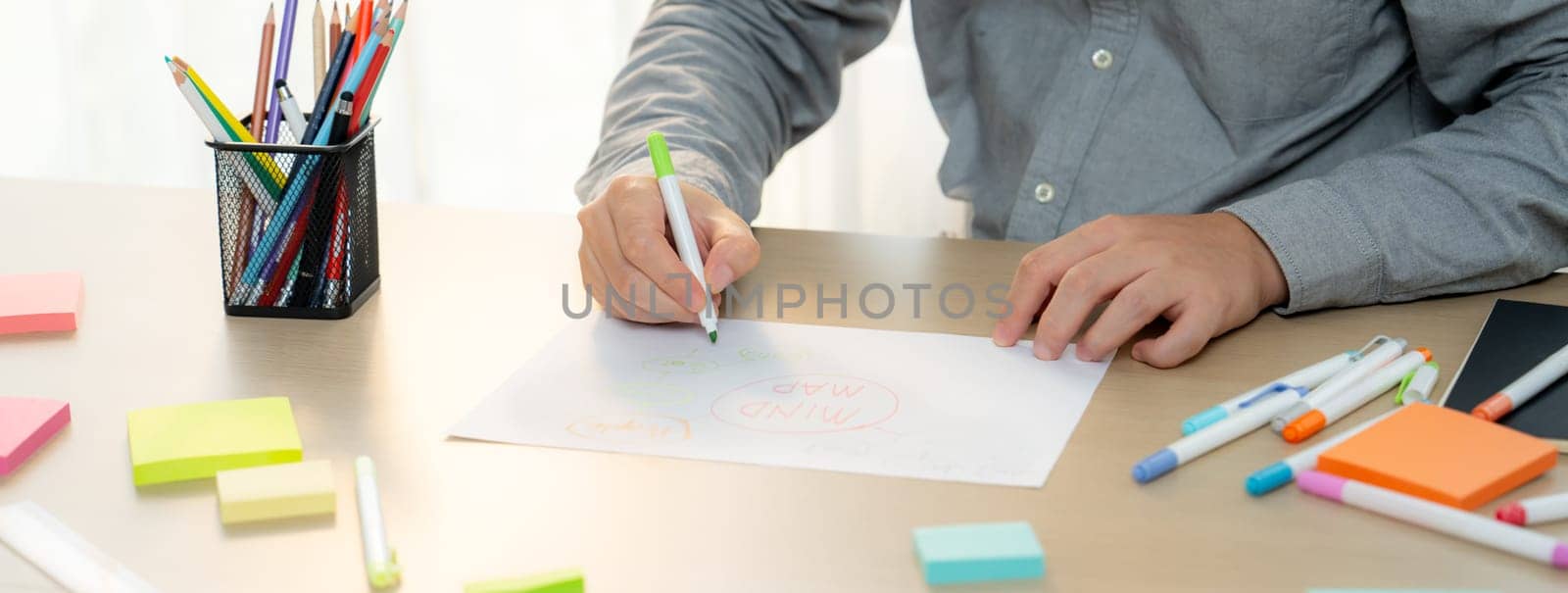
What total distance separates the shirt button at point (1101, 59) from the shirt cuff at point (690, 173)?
277mm

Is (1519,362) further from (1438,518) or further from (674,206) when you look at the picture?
(674,206)

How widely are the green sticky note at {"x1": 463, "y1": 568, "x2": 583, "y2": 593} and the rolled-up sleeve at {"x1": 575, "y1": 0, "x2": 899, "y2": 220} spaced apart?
406 mm

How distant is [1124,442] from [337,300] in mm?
420

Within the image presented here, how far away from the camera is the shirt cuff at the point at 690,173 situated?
0.83m

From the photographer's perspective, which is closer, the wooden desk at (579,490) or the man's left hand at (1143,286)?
the wooden desk at (579,490)

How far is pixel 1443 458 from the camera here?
0.53m

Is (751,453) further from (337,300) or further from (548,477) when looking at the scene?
(337,300)

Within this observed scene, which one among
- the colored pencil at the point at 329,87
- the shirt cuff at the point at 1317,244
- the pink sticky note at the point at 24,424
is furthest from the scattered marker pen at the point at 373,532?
the shirt cuff at the point at 1317,244

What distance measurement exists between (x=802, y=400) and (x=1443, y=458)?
263 millimetres

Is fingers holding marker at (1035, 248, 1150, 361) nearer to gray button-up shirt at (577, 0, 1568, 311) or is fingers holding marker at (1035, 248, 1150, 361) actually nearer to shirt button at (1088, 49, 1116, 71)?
gray button-up shirt at (577, 0, 1568, 311)

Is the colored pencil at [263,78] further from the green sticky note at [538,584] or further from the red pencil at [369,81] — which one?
the green sticky note at [538,584]

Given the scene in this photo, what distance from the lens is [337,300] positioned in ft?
2.44

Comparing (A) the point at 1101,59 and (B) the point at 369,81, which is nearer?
(B) the point at 369,81

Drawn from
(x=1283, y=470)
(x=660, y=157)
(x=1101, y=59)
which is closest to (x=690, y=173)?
(x=660, y=157)
